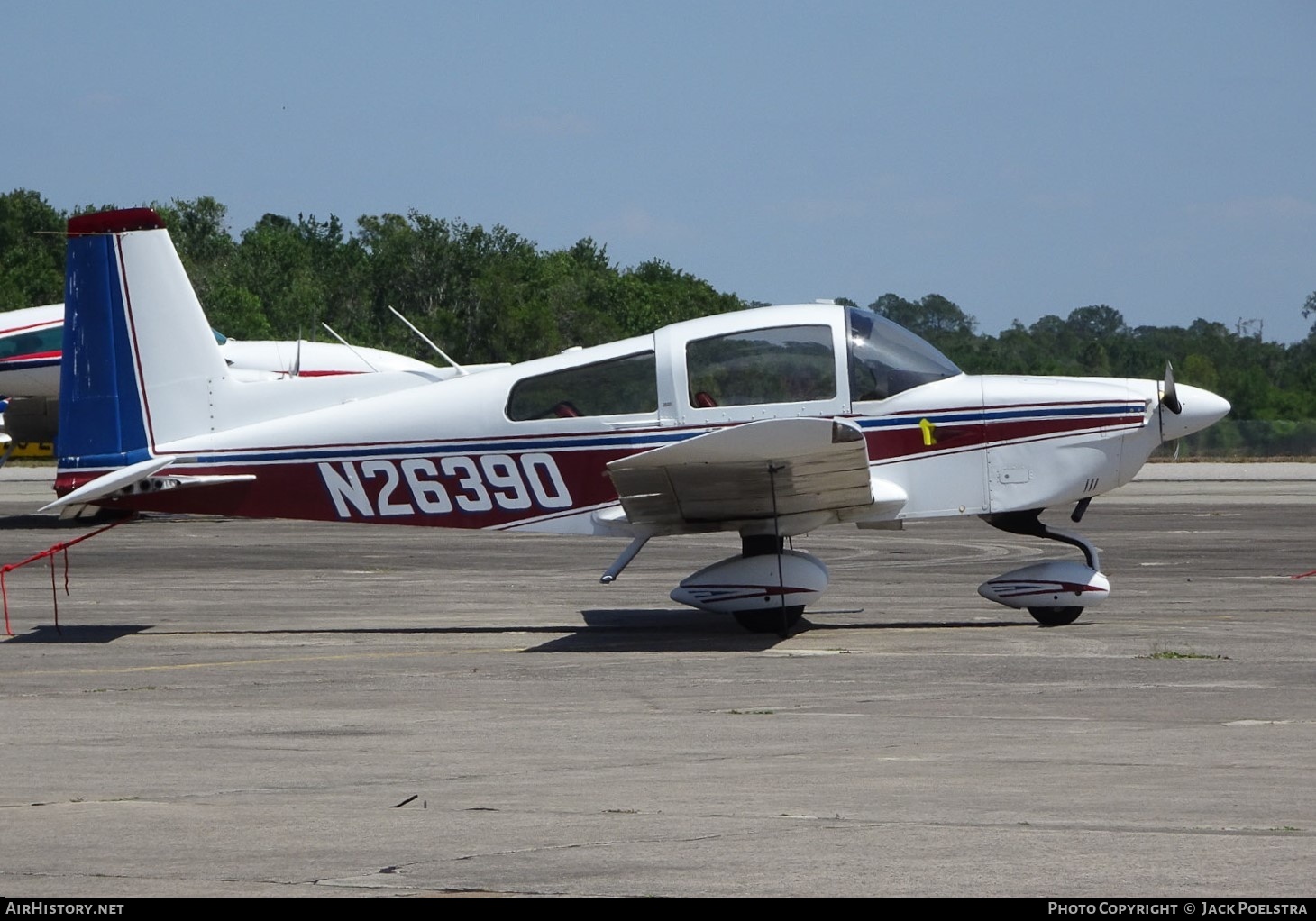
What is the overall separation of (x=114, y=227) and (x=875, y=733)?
7571mm

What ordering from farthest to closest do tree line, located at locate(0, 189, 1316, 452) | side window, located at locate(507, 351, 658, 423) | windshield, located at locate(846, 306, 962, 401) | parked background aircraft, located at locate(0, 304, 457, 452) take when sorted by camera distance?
1. tree line, located at locate(0, 189, 1316, 452)
2. parked background aircraft, located at locate(0, 304, 457, 452)
3. side window, located at locate(507, 351, 658, 423)
4. windshield, located at locate(846, 306, 962, 401)

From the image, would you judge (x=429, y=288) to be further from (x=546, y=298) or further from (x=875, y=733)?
(x=875, y=733)

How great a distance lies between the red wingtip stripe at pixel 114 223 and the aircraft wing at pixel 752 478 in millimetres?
4295

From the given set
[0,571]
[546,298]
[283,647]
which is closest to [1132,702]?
[283,647]

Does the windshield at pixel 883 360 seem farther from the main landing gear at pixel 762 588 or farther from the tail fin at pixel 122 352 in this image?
the tail fin at pixel 122 352

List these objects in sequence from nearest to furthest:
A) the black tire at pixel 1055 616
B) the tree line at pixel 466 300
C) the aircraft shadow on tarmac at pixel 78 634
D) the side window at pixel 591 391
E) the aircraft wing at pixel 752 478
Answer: the aircraft wing at pixel 752 478 < the side window at pixel 591 391 < the black tire at pixel 1055 616 < the aircraft shadow on tarmac at pixel 78 634 < the tree line at pixel 466 300

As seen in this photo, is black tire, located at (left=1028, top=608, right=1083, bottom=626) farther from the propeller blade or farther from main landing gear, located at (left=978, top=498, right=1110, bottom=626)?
the propeller blade

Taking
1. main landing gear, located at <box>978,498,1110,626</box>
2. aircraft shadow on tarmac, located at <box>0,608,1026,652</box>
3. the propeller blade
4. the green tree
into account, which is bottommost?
aircraft shadow on tarmac, located at <box>0,608,1026,652</box>

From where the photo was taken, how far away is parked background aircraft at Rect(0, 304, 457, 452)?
2450 cm

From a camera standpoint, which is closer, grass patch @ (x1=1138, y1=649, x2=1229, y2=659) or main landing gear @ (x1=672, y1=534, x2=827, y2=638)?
grass patch @ (x1=1138, y1=649, x2=1229, y2=659)

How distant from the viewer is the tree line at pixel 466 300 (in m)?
65.6

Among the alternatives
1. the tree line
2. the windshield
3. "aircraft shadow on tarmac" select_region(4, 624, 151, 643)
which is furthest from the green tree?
the windshield

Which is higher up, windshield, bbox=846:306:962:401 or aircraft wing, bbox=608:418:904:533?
windshield, bbox=846:306:962:401

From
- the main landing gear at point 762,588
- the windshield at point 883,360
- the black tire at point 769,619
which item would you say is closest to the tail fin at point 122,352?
the main landing gear at point 762,588
